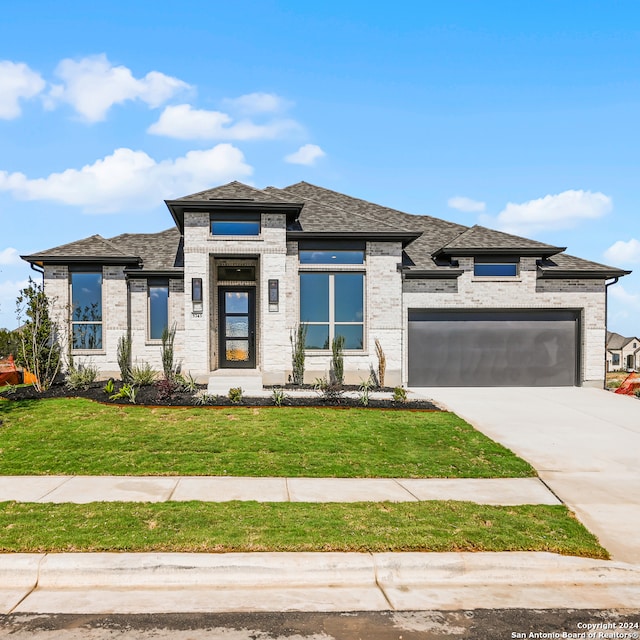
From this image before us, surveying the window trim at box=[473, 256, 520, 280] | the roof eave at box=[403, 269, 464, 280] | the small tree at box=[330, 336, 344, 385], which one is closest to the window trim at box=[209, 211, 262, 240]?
the small tree at box=[330, 336, 344, 385]

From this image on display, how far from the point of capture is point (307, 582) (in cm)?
456


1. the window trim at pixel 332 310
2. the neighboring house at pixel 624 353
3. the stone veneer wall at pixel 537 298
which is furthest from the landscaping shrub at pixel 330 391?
the neighboring house at pixel 624 353

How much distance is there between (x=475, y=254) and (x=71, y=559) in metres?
14.8

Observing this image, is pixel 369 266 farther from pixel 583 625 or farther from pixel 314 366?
pixel 583 625

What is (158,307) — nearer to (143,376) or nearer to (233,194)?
(143,376)

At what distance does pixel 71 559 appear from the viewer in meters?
4.61

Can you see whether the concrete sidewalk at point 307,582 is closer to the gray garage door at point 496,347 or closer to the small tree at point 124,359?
the small tree at point 124,359

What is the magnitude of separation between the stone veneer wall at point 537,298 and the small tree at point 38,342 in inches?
463

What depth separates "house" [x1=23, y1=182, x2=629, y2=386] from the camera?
48.7 ft

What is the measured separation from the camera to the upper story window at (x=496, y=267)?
16.8 meters

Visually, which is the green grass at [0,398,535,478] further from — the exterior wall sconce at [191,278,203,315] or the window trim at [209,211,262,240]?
the window trim at [209,211,262,240]

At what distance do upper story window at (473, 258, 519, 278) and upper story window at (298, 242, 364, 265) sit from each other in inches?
A: 163

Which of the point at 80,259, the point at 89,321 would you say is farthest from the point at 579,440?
the point at 80,259

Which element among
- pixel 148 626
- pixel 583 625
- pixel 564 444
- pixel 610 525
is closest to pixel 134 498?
pixel 148 626
